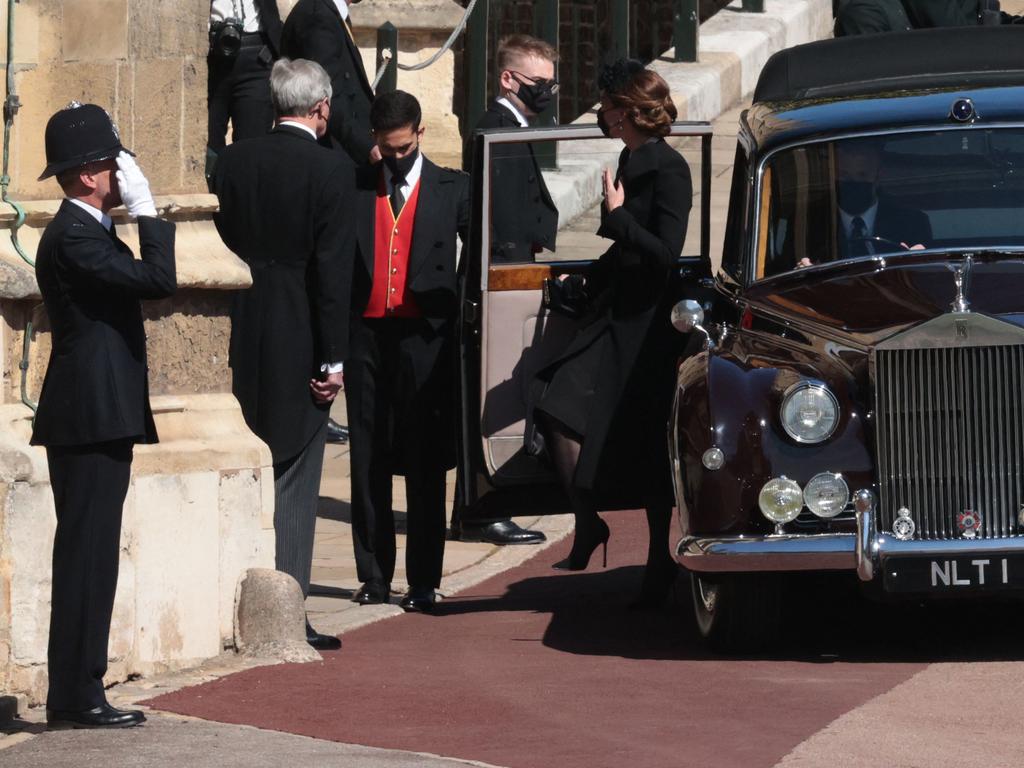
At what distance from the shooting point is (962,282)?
7.90m

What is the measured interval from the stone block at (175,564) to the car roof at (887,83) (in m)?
2.70

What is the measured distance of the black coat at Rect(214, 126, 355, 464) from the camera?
8562mm

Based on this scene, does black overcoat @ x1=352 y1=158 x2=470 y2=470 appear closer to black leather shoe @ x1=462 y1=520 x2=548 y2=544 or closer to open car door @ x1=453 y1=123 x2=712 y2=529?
open car door @ x1=453 y1=123 x2=712 y2=529

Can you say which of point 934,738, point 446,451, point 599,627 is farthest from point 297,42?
point 934,738

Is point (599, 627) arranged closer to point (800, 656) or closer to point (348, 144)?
point (800, 656)

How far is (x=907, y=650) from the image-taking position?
795 centimetres

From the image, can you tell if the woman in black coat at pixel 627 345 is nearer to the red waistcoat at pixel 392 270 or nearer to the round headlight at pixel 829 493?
the red waistcoat at pixel 392 270

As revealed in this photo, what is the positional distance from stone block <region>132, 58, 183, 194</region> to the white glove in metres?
1.27

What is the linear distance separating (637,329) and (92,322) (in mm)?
2680

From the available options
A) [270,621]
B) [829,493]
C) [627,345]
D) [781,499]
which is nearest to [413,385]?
[627,345]

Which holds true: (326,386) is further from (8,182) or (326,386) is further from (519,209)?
(8,182)

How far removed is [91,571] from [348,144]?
486 cm

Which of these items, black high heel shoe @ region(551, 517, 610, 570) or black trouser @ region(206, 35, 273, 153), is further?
black trouser @ region(206, 35, 273, 153)

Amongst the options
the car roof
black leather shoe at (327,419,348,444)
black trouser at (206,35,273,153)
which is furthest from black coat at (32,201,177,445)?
black leather shoe at (327,419,348,444)
